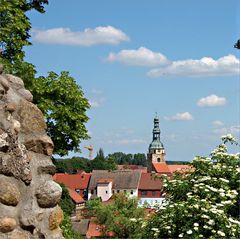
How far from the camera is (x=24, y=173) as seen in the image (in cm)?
301

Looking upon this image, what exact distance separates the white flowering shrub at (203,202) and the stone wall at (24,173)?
5375mm

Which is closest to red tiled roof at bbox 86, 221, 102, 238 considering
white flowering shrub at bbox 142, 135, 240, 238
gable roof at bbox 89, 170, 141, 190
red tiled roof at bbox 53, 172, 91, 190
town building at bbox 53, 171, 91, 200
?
gable roof at bbox 89, 170, 141, 190

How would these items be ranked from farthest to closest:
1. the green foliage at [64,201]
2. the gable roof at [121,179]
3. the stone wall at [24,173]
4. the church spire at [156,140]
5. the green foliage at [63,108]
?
the church spire at [156,140] → the gable roof at [121,179] → the green foliage at [64,201] → the green foliage at [63,108] → the stone wall at [24,173]

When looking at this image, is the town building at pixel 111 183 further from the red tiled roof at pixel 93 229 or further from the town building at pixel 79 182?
the red tiled roof at pixel 93 229

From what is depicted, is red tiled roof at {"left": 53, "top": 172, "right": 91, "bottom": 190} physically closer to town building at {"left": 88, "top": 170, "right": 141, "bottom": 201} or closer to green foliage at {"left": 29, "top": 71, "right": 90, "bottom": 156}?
town building at {"left": 88, "top": 170, "right": 141, "bottom": 201}

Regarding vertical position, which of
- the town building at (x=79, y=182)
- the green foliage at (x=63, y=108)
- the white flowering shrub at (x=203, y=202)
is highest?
the green foliage at (x=63, y=108)

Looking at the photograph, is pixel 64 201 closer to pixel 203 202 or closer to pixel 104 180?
pixel 203 202

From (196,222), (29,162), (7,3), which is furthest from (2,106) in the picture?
(7,3)

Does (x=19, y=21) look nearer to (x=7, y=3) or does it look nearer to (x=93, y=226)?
(x=7, y=3)

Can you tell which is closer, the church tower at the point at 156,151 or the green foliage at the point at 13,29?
the green foliage at the point at 13,29

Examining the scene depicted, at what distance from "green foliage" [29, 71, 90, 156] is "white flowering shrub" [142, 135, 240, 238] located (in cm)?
655

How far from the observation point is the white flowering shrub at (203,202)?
27.6ft

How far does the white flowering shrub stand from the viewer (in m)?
8.41

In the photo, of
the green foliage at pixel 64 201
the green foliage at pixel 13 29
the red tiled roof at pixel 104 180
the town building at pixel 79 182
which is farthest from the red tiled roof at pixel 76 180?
the green foliage at pixel 13 29
